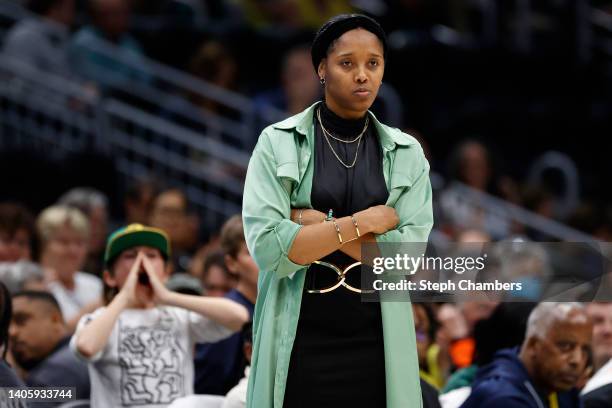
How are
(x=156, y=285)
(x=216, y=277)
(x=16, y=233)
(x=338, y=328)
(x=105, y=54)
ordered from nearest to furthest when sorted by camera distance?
(x=338, y=328)
(x=156, y=285)
(x=216, y=277)
(x=16, y=233)
(x=105, y=54)

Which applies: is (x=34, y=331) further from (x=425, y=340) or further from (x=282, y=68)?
(x=282, y=68)

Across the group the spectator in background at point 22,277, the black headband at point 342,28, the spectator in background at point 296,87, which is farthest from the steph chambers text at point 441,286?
the spectator in background at point 296,87

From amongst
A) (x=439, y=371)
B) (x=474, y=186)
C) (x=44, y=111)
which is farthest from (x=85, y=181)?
(x=439, y=371)

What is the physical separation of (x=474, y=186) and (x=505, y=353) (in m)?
5.55

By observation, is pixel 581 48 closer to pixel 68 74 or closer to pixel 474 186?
pixel 474 186

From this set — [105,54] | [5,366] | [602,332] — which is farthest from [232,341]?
[105,54]

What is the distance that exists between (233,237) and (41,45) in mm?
5843

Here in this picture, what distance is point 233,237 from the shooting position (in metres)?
6.65

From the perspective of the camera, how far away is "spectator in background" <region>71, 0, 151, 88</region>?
12266 mm

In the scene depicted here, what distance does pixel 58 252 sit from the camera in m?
8.69

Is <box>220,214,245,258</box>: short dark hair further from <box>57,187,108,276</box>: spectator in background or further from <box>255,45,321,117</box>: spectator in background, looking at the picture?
<box>255,45,321,117</box>: spectator in background

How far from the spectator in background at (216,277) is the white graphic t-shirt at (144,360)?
1.40 meters

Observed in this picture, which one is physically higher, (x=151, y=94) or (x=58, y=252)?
(x=151, y=94)

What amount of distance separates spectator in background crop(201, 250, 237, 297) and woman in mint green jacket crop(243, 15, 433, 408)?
3.13 metres
